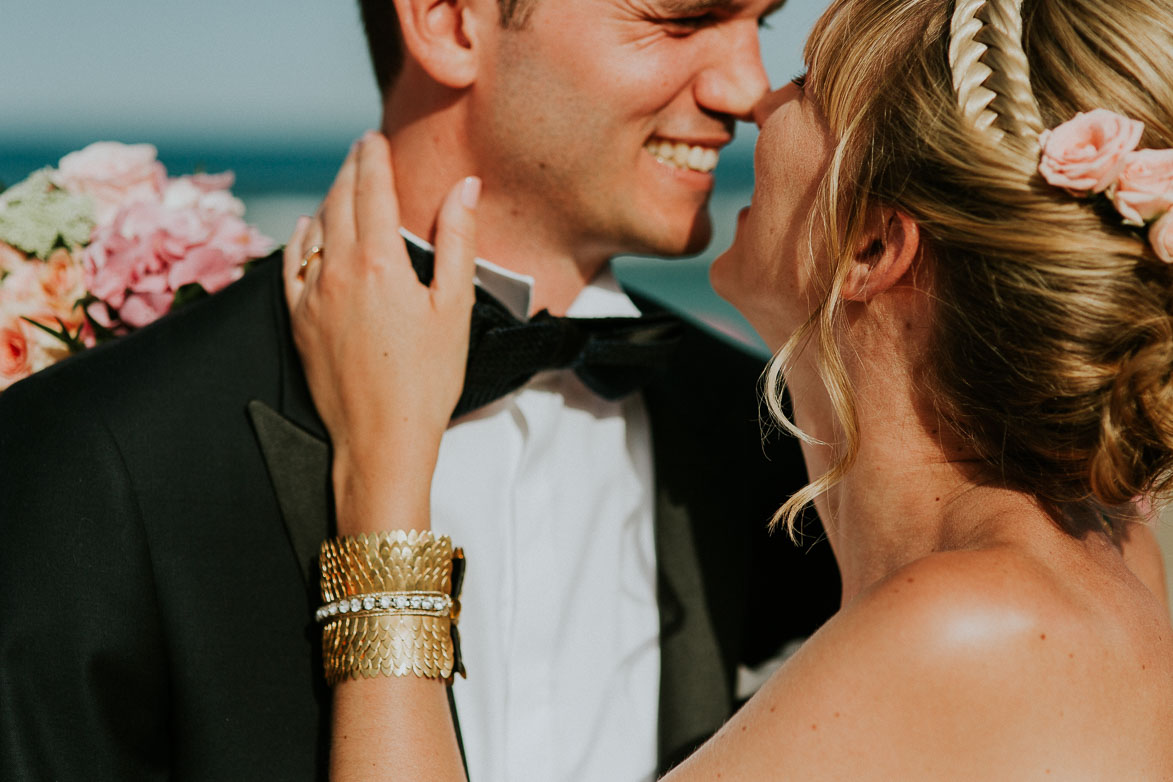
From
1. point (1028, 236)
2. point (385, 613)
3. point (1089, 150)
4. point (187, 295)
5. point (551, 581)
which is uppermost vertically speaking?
point (1089, 150)

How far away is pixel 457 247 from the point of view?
7.04 feet

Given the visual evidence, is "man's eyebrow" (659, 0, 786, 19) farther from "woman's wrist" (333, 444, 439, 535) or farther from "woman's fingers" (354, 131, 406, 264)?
"woman's wrist" (333, 444, 439, 535)

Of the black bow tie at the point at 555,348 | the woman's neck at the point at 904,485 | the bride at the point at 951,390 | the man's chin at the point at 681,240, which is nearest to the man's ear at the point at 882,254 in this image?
the bride at the point at 951,390

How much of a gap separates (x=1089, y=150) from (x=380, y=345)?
3.90ft

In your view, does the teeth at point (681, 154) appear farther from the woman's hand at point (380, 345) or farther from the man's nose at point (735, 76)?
the woman's hand at point (380, 345)

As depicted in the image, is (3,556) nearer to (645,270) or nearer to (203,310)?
(203,310)

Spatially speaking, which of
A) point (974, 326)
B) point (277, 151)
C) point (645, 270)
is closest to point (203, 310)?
point (974, 326)

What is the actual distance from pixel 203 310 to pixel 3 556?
583mm

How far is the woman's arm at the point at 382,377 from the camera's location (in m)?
1.75

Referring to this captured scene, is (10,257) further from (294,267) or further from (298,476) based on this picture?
Answer: (298,476)

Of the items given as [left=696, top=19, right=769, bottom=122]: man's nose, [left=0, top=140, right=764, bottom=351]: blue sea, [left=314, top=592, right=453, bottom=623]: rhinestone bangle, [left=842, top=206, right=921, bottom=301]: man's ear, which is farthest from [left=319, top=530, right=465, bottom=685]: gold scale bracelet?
[left=0, top=140, right=764, bottom=351]: blue sea

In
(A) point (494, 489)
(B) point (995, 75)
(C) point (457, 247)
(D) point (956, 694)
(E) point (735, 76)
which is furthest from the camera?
(E) point (735, 76)

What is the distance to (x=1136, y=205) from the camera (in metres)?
1.48

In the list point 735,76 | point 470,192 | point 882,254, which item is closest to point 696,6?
point 735,76
